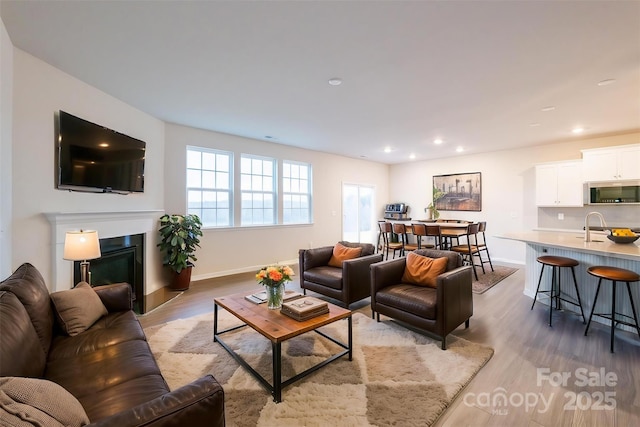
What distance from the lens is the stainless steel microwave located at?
474 cm

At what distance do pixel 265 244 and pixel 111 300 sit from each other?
3.44 meters

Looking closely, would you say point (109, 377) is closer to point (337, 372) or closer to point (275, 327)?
point (275, 327)

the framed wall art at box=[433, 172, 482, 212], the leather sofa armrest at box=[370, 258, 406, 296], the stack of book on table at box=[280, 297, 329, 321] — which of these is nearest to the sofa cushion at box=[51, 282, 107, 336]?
the stack of book on table at box=[280, 297, 329, 321]

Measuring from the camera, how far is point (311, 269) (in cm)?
389

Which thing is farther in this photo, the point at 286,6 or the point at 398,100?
the point at 398,100

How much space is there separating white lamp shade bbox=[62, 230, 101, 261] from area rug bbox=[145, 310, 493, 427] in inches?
38.3

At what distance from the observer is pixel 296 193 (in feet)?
20.8

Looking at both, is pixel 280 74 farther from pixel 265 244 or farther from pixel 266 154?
pixel 265 244

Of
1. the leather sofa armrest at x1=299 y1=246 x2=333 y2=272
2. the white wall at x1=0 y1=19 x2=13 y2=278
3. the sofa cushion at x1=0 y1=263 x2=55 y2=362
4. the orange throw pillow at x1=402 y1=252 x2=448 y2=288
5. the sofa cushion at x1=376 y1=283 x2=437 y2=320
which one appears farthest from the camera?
the leather sofa armrest at x1=299 y1=246 x2=333 y2=272

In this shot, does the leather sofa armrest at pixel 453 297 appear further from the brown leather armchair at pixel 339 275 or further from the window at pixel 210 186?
the window at pixel 210 186

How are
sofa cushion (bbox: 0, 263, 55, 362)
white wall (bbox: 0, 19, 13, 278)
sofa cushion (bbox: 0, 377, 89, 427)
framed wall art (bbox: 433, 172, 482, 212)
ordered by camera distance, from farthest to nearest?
framed wall art (bbox: 433, 172, 482, 212)
white wall (bbox: 0, 19, 13, 278)
sofa cushion (bbox: 0, 263, 55, 362)
sofa cushion (bbox: 0, 377, 89, 427)

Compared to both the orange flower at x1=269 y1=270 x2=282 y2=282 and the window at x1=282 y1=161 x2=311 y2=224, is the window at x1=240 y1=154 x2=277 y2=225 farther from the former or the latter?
the orange flower at x1=269 y1=270 x2=282 y2=282

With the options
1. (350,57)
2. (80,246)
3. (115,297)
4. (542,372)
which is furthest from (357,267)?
(80,246)

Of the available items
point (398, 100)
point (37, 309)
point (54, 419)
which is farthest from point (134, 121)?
point (54, 419)
